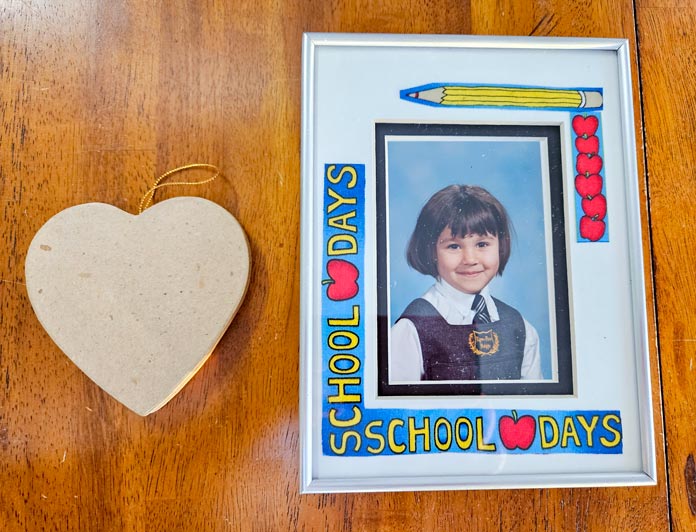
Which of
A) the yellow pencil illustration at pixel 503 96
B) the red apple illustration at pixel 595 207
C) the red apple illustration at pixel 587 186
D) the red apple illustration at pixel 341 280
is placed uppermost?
the yellow pencil illustration at pixel 503 96

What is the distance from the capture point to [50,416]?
50 centimetres

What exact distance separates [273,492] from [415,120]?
0.38m

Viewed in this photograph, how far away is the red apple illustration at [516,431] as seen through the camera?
1.65ft

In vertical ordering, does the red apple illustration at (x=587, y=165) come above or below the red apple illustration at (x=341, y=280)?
above

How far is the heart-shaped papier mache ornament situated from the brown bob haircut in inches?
6.6

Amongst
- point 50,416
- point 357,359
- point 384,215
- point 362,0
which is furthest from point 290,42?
point 50,416

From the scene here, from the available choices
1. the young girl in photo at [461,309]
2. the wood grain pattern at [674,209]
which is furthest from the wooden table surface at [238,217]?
the young girl in photo at [461,309]

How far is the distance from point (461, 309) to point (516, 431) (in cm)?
13

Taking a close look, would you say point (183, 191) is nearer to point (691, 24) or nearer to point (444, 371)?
point (444, 371)

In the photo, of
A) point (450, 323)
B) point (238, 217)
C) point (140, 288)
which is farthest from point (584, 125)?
point (140, 288)

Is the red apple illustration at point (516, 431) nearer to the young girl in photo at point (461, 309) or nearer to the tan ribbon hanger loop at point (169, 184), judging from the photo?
the young girl in photo at point (461, 309)

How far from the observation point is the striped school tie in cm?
52

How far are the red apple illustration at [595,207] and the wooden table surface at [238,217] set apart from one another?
5cm

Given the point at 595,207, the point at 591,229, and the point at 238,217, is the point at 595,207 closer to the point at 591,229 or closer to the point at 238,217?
the point at 591,229
